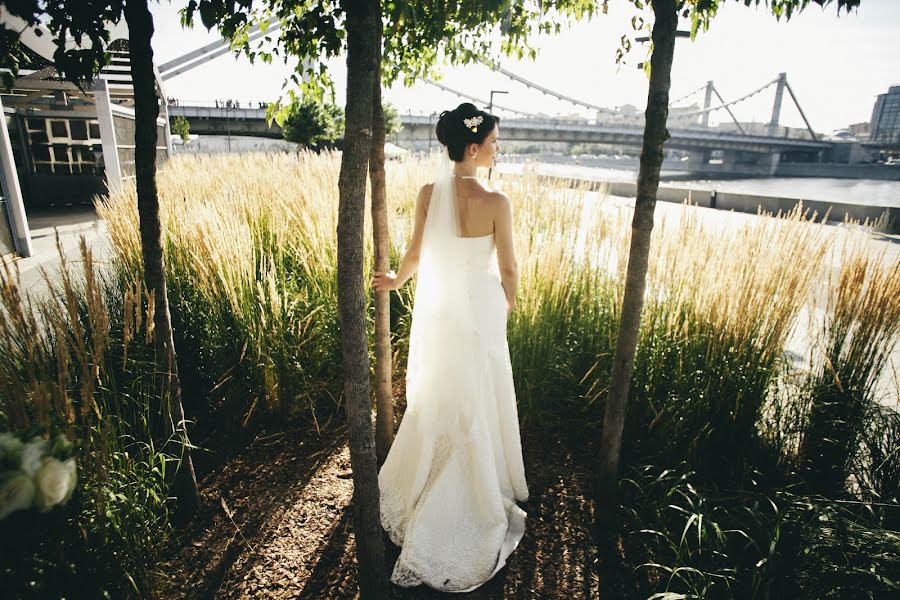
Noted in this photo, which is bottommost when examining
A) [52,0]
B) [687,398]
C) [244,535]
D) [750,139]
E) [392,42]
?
[244,535]

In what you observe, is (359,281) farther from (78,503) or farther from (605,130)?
(605,130)

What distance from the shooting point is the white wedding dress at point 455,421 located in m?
1.77

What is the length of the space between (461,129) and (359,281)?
93 cm

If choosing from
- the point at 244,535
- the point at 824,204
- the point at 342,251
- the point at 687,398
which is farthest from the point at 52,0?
the point at 824,204

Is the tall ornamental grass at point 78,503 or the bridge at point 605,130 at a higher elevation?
the bridge at point 605,130

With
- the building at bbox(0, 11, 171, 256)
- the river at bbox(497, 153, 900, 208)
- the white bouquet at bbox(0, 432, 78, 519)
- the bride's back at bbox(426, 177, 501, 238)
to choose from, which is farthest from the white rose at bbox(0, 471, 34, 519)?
the river at bbox(497, 153, 900, 208)

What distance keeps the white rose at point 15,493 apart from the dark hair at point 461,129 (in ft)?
5.29

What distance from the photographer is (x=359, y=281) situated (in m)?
1.25

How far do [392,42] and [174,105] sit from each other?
1496 inches

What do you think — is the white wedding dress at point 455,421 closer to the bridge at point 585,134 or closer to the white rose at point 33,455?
the white rose at point 33,455

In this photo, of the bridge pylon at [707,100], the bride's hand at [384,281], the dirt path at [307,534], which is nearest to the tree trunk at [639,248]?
the dirt path at [307,534]

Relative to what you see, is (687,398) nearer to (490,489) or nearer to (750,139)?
(490,489)

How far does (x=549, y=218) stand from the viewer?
10.7ft

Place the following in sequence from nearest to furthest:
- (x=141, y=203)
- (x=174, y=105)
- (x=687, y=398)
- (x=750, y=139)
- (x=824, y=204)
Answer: (x=141, y=203) → (x=687, y=398) → (x=824, y=204) → (x=174, y=105) → (x=750, y=139)
